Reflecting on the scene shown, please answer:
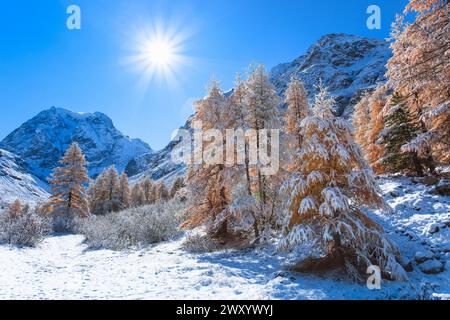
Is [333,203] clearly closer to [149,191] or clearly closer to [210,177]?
[210,177]

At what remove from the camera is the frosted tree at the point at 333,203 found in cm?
765

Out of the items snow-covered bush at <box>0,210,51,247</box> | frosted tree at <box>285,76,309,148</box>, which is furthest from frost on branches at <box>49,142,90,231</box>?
frosted tree at <box>285,76,309,148</box>

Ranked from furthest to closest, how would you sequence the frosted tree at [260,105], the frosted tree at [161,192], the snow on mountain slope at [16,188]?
the snow on mountain slope at [16,188] < the frosted tree at [161,192] < the frosted tree at [260,105]

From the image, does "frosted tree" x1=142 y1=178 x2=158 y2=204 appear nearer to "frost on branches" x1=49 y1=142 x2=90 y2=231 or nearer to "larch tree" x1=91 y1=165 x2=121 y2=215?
"larch tree" x1=91 y1=165 x2=121 y2=215

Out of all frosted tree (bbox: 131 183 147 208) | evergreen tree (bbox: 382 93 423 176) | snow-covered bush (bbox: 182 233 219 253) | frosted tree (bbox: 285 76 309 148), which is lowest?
snow-covered bush (bbox: 182 233 219 253)

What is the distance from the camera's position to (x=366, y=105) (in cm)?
2503

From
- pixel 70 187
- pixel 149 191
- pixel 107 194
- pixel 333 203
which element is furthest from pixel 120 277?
pixel 149 191

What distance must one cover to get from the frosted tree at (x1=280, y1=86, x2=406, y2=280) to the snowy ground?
36.9 inches

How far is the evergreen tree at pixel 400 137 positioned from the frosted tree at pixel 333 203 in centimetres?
963

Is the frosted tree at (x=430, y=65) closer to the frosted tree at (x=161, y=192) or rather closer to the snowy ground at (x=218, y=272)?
the snowy ground at (x=218, y=272)

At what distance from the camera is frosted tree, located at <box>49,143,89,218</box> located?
2809 cm

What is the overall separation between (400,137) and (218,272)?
14.6 meters

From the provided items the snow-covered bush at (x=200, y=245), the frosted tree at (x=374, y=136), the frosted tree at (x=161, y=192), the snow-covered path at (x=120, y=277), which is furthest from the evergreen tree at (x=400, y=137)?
the frosted tree at (x=161, y=192)
